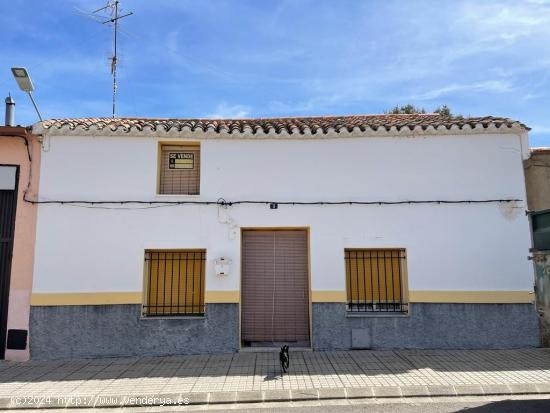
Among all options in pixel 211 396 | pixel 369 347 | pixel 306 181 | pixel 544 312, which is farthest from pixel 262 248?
pixel 544 312

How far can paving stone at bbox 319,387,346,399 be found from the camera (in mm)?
5809

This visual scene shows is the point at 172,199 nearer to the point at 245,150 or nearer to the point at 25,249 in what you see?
the point at 245,150

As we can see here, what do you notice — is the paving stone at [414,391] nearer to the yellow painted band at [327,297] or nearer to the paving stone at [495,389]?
the paving stone at [495,389]

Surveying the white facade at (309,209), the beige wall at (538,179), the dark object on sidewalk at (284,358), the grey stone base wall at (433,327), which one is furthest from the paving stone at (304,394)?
the beige wall at (538,179)

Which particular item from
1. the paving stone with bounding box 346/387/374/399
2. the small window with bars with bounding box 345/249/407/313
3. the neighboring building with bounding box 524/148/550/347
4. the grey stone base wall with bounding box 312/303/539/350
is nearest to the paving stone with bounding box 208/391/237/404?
the paving stone with bounding box 346/387/374/399

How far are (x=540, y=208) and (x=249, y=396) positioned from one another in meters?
6.73

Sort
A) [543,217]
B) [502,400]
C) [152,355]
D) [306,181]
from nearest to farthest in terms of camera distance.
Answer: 1. [502,400]
2. [543,217]
3. [152,355]
4. [306,181]

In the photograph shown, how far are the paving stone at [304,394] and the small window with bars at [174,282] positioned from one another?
3.02 m

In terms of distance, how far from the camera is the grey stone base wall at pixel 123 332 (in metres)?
7.79

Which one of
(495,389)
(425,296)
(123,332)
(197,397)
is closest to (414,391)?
(495,389)

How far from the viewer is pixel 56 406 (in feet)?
18.6

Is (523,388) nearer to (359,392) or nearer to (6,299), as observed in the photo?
(359,392)

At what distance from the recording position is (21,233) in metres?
8.02

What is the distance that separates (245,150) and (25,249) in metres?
4.65
